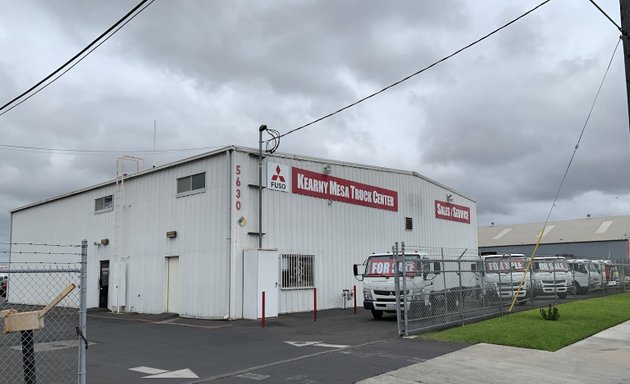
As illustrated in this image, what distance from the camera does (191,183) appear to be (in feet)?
70.1

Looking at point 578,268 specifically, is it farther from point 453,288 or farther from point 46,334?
point 46,334

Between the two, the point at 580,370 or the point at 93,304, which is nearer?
the point at 580,370

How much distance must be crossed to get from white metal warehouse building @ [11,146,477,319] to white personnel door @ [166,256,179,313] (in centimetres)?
4

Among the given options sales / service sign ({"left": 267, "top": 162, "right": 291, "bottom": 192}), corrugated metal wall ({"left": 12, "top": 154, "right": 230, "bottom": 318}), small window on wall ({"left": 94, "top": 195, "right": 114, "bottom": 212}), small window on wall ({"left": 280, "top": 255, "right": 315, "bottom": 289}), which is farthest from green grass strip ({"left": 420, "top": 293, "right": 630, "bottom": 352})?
small window on wall ({"left": 94, "top": 195, "right": 114, "bottom": 212})

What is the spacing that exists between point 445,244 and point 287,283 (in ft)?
45.5

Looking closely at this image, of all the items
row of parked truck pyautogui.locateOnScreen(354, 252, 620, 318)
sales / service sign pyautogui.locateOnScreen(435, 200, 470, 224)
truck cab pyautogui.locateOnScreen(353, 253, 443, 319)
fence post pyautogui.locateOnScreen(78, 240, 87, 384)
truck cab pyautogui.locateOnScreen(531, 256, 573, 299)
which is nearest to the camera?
fence post pyautogui.locateOnScreen(78, 240, 87, 384)

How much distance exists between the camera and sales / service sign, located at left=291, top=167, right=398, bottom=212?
22.7 metres

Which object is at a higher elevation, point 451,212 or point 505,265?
point 451,212

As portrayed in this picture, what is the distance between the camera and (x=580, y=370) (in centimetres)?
926

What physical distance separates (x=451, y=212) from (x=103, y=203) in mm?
19633

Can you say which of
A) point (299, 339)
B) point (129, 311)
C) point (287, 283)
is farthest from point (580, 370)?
point (129, 311)

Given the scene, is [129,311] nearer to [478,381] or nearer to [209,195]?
[209,195]

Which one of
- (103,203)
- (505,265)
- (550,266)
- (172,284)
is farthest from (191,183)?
(550,266)

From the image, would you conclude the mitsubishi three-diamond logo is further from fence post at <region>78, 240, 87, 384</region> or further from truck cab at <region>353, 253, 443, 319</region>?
fence post at <region>78, 240, 87, 384</region>
